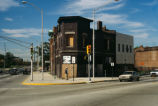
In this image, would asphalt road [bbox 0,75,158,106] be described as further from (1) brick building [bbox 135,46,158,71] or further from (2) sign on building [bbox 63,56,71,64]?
(1) brick building [bbox 135,46,158,71]

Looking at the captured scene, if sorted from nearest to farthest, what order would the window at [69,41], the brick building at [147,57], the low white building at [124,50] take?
1. the window at [69,41]
2. the low white building at [124,50]
3. the brick building at [147,57]

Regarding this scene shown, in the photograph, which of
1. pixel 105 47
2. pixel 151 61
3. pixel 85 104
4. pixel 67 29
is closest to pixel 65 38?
pixel 67 29

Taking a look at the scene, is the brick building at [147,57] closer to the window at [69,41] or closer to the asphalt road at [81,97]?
the window at [69,41]

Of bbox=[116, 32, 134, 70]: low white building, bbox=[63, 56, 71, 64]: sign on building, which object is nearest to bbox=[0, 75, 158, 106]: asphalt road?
bbox=[63, 56, 71, 64]: sign on building

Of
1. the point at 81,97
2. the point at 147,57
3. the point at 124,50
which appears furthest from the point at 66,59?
the point at 147,57

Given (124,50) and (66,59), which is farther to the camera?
(124,50)

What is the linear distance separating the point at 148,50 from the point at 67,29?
48.5 meters

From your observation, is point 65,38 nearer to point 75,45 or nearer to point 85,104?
point 75,45

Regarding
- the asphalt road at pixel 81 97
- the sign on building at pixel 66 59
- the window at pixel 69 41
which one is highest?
the window at pixel 69 41

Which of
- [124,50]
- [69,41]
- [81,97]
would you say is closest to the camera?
[81,97]

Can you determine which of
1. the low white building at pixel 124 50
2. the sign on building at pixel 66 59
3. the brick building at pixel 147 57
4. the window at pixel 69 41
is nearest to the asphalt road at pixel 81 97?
the sign on building at pixel 66 59

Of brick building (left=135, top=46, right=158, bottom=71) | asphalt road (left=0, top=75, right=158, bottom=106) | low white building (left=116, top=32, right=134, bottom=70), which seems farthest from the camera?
brick building (left=135, top=46, right=158, bottom=71)

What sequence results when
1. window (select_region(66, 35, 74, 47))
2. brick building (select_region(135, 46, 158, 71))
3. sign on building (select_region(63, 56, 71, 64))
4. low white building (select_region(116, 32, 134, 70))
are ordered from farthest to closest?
brick building (select_region(135, 46, 158, 71)) < low white building (select_region(116, 32, 134, 70)) < window (select_region(66, 35, 74, 47)) < sign on building (select_region(63, 56, 71, 64))

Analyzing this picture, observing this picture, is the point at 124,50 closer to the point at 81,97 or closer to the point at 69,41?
the point at 69,41
